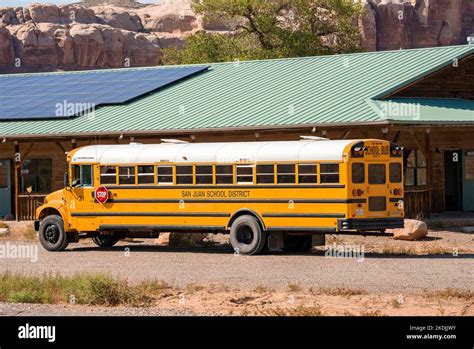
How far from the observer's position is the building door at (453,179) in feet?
121

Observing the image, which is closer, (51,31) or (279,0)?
(279,0)

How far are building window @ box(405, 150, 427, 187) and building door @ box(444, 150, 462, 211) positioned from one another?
1.53 meters

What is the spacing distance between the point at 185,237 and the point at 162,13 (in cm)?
9443

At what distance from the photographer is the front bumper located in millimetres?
23656

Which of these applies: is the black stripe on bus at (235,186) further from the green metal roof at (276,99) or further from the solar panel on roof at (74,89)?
the solar panel on roof at (74,89)

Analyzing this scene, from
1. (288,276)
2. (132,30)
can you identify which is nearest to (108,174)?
(288,276)

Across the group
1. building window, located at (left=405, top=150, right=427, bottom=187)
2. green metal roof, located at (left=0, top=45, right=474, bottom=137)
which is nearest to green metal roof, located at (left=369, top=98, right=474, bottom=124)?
green metal roof, located at (left=0, top=45, right=474, bottom=137)

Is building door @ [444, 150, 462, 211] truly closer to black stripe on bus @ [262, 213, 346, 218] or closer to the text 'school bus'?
the text 'school bus'

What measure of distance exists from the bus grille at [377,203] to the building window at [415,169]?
1094cm

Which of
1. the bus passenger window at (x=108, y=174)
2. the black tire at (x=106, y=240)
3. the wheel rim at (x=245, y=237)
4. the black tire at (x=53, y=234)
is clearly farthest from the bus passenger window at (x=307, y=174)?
the black tire at (x=53, y=234)

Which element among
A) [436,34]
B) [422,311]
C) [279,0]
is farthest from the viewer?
[436,34]
